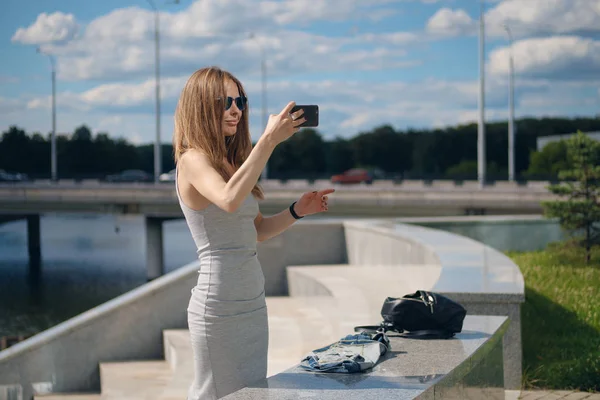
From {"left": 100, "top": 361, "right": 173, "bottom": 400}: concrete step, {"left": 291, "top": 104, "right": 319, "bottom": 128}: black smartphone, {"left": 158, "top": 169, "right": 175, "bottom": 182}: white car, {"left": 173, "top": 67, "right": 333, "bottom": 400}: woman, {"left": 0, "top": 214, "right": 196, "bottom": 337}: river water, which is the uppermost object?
{"left": 291, "top": 104, "right": 319, "bottom": 128}: black smartphone

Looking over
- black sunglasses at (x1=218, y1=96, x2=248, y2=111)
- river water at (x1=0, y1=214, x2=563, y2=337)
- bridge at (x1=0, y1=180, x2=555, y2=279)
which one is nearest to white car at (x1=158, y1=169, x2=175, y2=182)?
river water at (x1=0, y1=214, x2=563, y2=337)

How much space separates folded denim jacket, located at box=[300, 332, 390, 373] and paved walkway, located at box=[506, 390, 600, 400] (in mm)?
2396

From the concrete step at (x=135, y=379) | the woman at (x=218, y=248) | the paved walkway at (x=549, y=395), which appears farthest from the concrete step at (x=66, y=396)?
the woman at (x=218, y=248)

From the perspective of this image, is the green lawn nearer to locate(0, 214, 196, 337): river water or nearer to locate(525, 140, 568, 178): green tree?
locate(0, 214, 196, 337): river water

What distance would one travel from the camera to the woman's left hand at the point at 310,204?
3805 mm

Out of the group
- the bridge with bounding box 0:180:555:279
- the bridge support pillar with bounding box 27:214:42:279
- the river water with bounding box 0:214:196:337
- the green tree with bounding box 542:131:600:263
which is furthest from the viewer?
the bridge support pillar with bounding box 27:214:42:279

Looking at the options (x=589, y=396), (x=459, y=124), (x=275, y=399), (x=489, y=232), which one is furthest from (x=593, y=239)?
(x=459, y=124)

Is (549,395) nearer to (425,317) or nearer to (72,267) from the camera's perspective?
(425,317)

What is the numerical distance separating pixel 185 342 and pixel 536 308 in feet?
13.3

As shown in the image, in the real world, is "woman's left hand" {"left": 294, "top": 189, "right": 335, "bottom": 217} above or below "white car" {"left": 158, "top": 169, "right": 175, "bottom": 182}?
above

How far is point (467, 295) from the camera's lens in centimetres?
639

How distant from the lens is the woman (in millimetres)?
3281

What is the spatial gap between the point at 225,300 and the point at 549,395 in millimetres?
4099

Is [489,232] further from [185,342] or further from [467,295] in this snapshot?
[467,295]
